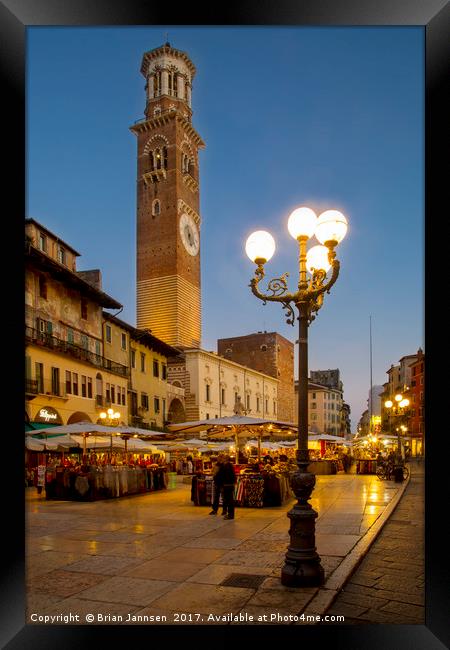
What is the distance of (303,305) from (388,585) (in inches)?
146

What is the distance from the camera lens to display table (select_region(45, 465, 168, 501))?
18.2 m

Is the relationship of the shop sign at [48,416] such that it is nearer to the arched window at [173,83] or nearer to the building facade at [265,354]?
the arched window at [173,83]

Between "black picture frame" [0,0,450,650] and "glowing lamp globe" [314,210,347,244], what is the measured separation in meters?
2.80

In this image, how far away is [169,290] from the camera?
63.3 m

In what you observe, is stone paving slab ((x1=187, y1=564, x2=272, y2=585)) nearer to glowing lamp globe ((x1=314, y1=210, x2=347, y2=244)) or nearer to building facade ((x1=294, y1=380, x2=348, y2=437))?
glowing lamp globe ((x1=314, y1=210, x2=347, y2=244))

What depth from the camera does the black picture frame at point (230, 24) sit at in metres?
4.57

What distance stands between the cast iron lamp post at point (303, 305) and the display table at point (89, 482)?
39.6 feet

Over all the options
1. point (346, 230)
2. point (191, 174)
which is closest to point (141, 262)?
point (191, 174)

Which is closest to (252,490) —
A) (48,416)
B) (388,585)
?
(388,585)

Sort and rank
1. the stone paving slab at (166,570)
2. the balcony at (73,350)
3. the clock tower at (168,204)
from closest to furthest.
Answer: the stone paving slab at (166,570) < the balcony at (73,350) < the clock tower at (168,204)

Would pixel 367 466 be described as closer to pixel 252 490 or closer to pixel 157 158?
pixel 252 490

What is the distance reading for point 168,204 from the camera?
66750mm

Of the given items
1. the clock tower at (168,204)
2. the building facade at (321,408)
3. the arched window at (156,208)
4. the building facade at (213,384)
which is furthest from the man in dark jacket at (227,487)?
the building facade at (321,408)

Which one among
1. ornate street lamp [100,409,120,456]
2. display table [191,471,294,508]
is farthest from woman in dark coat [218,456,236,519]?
ornate street lamp [100,409,120,456]
